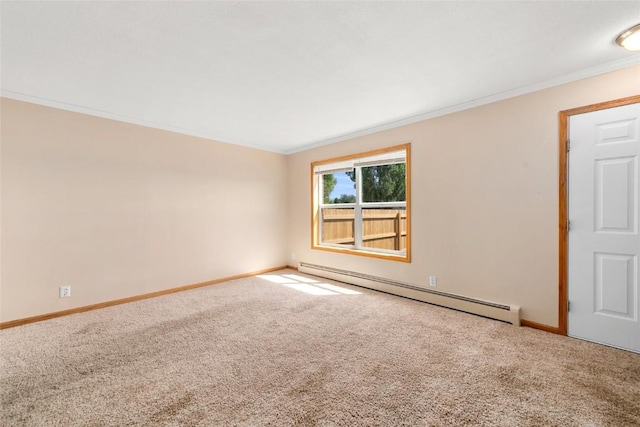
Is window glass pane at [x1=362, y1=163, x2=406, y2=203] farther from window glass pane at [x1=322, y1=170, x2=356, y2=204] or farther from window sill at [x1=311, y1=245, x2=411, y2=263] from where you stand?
window sill at [x1=311, y1=245, x2=411, y2=263]

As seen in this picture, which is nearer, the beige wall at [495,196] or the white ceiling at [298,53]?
the white ceiling at [298,53]

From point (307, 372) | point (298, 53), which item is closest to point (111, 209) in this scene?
point (298, 53)

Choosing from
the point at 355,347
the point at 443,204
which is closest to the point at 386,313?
the point at 355,347

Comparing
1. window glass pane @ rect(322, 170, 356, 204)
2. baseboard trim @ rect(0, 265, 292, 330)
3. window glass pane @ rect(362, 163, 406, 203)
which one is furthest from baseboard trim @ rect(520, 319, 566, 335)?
baseboard trim @ rect(0, 265, 292, 330)

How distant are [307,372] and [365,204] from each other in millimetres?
2885

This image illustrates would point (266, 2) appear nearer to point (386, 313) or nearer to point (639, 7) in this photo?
point (639, 7)

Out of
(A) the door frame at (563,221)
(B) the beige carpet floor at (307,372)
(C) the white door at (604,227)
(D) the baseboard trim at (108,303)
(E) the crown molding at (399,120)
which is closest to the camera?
(B) the beige carpet floor at (307,372)

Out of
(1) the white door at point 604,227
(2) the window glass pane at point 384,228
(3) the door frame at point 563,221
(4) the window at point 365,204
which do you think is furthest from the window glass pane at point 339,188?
(1) the white door at point 604,227

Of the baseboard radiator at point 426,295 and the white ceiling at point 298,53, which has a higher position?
the white ceiling at point 298,53

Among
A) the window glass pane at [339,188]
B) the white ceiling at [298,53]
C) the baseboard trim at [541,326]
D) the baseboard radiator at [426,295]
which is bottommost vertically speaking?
the baseboard trim at [541,326]

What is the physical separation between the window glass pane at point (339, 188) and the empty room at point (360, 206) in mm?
242

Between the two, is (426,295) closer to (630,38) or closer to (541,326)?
(541,326)

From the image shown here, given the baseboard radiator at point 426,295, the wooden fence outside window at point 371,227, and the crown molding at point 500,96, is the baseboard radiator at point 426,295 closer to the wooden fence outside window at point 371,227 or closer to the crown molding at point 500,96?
the wooden fence outside window at point 371,227

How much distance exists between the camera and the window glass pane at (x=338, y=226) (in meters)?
4.73
